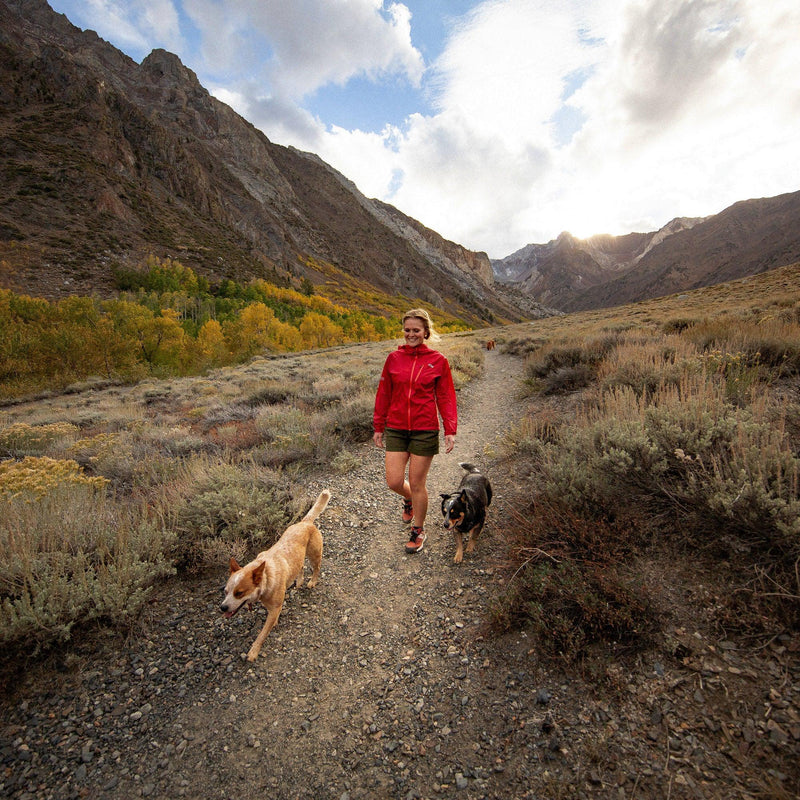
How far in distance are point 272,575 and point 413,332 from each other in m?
2.60

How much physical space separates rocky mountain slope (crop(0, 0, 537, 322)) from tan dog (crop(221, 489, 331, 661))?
58493mm

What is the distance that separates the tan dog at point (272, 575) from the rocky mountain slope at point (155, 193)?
192 feet

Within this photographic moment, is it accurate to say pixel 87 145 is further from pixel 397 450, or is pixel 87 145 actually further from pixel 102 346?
pixel 397 450

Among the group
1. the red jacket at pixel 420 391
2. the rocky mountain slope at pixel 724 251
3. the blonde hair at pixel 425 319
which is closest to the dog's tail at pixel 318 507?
the red jacket at pixel 420 391

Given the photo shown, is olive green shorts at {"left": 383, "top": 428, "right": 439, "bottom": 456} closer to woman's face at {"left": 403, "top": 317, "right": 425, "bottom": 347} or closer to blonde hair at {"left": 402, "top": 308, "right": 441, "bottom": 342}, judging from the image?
woman's face at {"left": 403, "top": 317, "right": 425, "bottom": 347}

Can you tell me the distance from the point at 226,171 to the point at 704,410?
466 feet

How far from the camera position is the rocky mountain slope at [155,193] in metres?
52.0

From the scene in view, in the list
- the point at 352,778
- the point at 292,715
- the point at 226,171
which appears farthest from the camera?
the point at 226,171

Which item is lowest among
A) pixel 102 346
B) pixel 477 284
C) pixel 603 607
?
pixel 603 607

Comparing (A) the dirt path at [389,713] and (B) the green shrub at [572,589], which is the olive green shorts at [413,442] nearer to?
(B) the green shrub at [572,589]

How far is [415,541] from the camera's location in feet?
13.1

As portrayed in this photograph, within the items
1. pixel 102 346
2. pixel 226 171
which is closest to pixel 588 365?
pixel 102 346

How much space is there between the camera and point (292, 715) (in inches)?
93.4

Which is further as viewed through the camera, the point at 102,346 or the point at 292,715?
the point at 102,346
